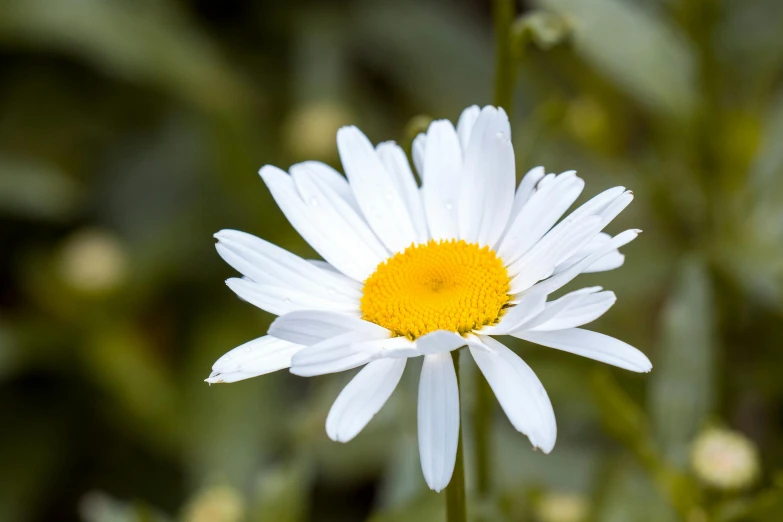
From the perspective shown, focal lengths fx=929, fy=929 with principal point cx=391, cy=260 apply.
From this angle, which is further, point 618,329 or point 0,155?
point 0,155

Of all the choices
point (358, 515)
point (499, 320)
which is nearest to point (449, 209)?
point (499, 320)

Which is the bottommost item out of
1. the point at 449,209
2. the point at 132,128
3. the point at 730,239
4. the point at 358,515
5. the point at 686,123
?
the point at 358,515

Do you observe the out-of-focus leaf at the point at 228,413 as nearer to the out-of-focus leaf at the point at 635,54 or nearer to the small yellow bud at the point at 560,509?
the small yellow bud at the point at 560,509

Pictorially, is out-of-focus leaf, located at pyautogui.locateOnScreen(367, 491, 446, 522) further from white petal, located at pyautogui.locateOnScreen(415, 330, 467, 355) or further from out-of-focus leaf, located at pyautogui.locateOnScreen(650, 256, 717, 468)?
white petal, located at pyautogui.locateOnScreen(415, 330, 467, 355)

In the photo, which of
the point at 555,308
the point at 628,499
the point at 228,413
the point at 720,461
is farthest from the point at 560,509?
the point at 228,413

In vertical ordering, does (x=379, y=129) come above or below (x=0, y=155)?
above

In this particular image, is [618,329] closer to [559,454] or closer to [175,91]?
[559,454]

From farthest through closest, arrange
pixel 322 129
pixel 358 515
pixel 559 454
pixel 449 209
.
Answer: pixel 322 129 < pixel 358 515 < pixel 559 454 < pixel 449 209
